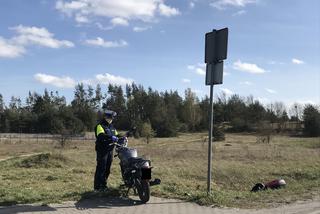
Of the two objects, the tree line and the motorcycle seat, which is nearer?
the motorcycle seat

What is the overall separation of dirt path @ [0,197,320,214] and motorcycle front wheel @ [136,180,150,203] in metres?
0.11

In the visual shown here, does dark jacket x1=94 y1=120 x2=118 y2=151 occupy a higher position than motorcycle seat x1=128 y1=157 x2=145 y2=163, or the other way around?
dark jacket x1=94 y1=120 x2=118 y2=151

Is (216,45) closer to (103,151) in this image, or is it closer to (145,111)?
Result: (103,151)

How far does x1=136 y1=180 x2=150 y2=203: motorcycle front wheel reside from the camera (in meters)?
8.36

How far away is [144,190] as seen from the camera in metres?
8.37

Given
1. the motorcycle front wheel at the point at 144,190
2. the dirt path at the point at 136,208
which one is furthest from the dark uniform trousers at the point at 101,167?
the motorcycle front wheel at the point at 144,190

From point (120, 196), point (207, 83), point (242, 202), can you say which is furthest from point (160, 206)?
point (207, 83)

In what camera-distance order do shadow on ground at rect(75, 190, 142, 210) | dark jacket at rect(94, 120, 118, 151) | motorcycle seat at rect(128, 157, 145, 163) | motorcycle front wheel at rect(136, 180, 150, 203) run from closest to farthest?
shadow on ground at rect(75, 190, 142, 210), motorcycle front wheel at rect(136, 180, 150, 203), motorcycle seat at rect(128, 157, 145, 163), dark jacket at rect(94, 120, 118, 151)

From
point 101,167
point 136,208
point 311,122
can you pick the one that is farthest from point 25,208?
point 311,122

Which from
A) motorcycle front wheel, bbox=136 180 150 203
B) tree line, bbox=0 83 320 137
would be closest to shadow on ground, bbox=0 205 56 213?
motorcycle front wheel, bbox=136 180 150 203

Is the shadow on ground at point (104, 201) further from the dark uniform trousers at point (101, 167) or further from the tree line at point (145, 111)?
the tree line at point (145, 111)

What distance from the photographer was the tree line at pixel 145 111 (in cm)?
9888

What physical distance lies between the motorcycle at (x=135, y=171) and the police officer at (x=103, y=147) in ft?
0.66

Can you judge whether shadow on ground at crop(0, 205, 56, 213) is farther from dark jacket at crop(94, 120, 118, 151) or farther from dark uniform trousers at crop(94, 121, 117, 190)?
dark jacket at crop(94, 120, 118, 151)
